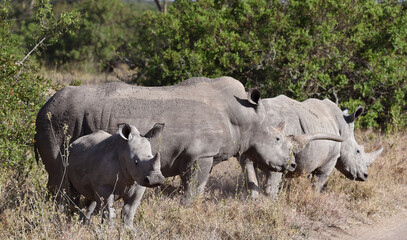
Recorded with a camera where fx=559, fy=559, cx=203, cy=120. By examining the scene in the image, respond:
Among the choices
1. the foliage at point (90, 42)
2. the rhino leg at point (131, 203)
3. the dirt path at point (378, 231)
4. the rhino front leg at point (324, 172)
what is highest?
the rhino leg at point (131, 203)

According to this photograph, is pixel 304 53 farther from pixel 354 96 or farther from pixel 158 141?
pixel 158 141

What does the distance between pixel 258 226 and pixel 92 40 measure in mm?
16519

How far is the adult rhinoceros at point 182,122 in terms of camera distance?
6234 millimetres

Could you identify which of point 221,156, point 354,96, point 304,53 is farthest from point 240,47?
point 221,156

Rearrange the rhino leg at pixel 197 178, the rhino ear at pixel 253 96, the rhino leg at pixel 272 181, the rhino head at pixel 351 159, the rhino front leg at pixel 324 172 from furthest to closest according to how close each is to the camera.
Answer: the rhino head at pixel 351 159 < the rhino front leg at pixel 324 172 < the rhino leg at pixel 272 181 < the rhino ear at pixel 253 96 < the rhino leg at pixel 197 178

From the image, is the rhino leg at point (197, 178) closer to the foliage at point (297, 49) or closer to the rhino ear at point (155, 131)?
the rhino ear at point (155, 131)

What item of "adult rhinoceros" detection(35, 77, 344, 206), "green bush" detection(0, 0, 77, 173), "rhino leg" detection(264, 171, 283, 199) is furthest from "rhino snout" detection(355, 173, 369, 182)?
"green bush" detection(0, 0, 77, 173)

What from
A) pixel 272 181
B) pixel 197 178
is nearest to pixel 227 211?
pixel 197 178

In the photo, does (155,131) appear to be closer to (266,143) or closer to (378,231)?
(266,143)

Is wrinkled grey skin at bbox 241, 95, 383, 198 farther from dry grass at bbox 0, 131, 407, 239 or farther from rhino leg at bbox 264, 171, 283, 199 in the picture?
dry grass at bbox 0, 131, 407, 239

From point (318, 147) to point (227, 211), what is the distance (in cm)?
197

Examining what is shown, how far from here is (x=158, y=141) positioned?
20.5 ft

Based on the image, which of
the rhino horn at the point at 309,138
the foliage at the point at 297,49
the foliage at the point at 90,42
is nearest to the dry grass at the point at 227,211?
the rhino horn at the point at 309,138

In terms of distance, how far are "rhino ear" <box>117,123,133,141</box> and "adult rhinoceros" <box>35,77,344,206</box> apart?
2.15 feet
